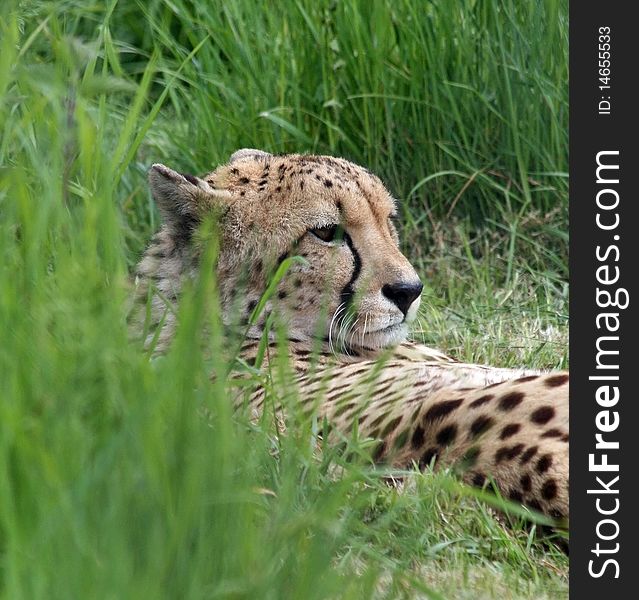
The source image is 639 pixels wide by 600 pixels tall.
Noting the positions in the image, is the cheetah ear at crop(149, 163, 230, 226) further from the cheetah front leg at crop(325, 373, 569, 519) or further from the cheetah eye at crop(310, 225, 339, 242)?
the cheetah front leg at crop(325, 373, 569, 519)

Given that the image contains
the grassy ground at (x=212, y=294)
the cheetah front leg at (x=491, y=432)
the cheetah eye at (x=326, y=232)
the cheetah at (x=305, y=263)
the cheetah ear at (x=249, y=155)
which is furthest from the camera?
the cheetah ear at (x=249, y=155)

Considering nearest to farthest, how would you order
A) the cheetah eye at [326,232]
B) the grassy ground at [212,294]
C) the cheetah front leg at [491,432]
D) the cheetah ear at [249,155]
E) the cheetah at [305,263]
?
the grassy ground at [212,294], the cheetah front leg at [491,432], the cheetah at [305,263], the cheetah eye at [326,232], the cheetah ear at [249,155]

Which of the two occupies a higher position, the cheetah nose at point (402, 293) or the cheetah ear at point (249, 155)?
the cheetah ear at point (249, 155)

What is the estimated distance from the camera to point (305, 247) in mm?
3428

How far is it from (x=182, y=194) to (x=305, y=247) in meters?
0.33

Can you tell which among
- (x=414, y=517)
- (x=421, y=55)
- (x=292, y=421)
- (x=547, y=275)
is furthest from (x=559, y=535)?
(x=421, y=55)

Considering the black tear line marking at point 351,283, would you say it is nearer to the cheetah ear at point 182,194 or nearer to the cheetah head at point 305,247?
the cheetah head at point 305,247

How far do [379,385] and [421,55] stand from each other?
5.51 ft

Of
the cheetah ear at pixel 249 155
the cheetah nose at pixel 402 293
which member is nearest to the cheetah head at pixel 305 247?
the cheetah nose at pixel 402 293

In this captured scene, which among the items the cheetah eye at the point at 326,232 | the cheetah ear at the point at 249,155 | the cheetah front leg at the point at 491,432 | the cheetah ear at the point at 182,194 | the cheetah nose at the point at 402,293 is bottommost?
the cheetah front leg at the point at 491,432

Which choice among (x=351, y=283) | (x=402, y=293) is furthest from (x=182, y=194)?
(x=402, y=293)

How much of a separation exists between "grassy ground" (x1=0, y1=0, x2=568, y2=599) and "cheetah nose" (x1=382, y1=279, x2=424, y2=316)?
454mm

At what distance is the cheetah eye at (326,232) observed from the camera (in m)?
3.45

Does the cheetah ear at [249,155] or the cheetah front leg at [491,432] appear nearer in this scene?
the cheetah front leg at [491,432]
